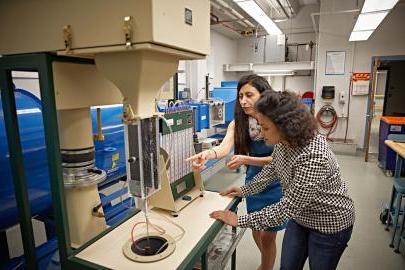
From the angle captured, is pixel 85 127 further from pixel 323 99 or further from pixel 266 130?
pixel 323 99

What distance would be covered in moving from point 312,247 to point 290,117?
715mm

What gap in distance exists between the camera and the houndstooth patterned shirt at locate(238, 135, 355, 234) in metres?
1.20

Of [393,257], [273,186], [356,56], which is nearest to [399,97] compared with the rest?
[356,56]

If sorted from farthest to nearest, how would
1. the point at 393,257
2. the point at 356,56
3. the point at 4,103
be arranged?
the point at 356,56 < the point at 393,257 < the point at 4,103

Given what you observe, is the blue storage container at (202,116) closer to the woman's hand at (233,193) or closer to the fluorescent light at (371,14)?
the woman's hand at (233,193)

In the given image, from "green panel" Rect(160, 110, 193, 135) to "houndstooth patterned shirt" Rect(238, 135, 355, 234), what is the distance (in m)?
0.53

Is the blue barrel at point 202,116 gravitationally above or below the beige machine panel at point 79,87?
below

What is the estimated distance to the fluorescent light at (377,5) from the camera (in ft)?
10.3

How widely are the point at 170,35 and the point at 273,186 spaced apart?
129cm

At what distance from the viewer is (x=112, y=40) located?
90 cm

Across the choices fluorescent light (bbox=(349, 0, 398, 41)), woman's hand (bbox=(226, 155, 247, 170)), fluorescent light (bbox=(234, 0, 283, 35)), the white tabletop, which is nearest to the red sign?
fluorescent light (bbox=(349, 0, 398, 41))

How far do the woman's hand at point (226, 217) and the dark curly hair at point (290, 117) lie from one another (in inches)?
18.0

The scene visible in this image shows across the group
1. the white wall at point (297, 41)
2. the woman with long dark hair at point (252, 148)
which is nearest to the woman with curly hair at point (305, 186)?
the woman with long dark hair at point (252, 148)

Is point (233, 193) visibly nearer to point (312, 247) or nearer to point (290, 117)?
point (312, 247)
